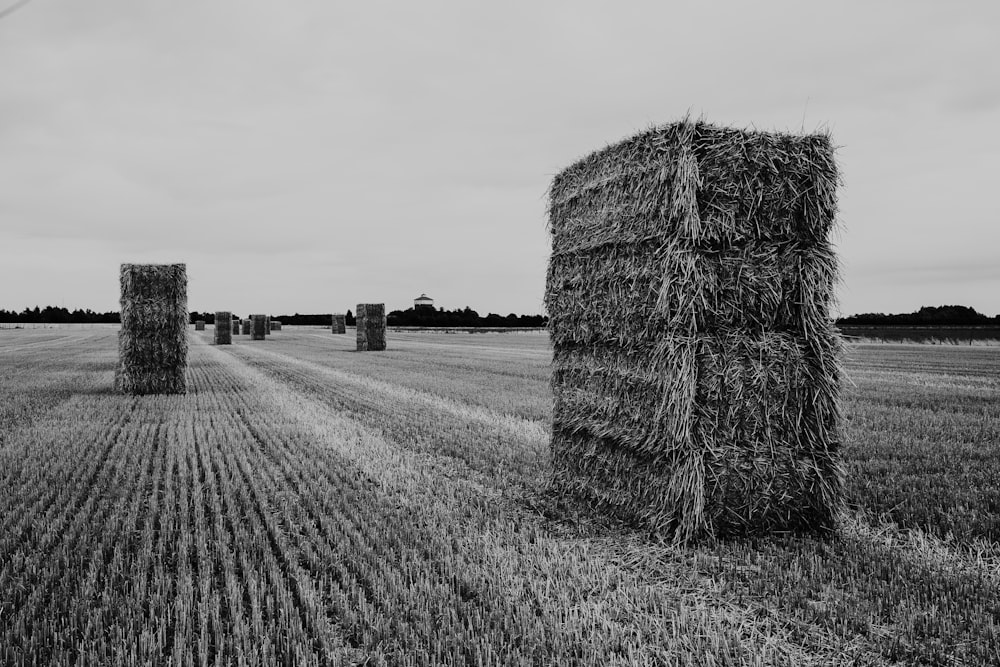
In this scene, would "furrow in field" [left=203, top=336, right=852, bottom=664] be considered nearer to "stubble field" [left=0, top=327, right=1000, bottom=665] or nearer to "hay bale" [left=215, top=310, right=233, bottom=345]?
"stubble field" [left=0, top=327, right=1000, bottom=665]

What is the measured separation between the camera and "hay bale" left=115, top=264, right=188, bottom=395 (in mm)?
14305

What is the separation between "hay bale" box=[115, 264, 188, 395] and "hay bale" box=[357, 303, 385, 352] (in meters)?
17.1

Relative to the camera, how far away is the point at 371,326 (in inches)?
1286

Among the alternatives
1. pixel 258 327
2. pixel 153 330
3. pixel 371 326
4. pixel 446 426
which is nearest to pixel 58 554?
pixel 446 426

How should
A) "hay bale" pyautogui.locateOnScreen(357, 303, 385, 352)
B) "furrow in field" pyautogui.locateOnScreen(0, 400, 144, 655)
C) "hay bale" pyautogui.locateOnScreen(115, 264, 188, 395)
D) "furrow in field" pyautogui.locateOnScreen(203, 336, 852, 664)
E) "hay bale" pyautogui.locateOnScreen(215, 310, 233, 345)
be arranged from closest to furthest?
1. "furrow in field" pyautogui.locateOnScreen(203, 336, 852, 664)
2. "furrow in field" pyautogui.locateOnScreen(0, 400, 144, 655)
3. "hay bale" pyautogui.locateOnScreen(115, 264, 188, 395)
4. "hay bale" pyautogui.locateOnScreen(357, 303, 385, 352)
5. "hay bale" pyautogui.locateOnScreen(215, 310, 233, 345)

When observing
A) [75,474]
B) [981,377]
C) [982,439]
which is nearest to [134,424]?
[75,474]

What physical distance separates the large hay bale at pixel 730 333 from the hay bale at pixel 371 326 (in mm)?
28611

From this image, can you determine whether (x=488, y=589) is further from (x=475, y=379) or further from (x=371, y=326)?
(x=371, y=326)

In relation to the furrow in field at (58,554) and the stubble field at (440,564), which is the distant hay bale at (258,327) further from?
the furrow in field at (58,554)

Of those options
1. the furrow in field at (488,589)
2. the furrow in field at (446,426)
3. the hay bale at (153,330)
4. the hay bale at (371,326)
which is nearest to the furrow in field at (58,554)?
the furrow in field at (488,589)

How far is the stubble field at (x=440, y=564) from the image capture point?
3.11m

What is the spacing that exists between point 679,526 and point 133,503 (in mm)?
4692

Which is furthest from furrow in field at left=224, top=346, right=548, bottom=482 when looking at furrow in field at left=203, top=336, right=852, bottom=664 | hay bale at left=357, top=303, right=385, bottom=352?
hay bale at left=357, top=303, right=385, bottom=352

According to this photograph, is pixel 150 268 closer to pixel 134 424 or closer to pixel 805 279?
pixel 134 424
